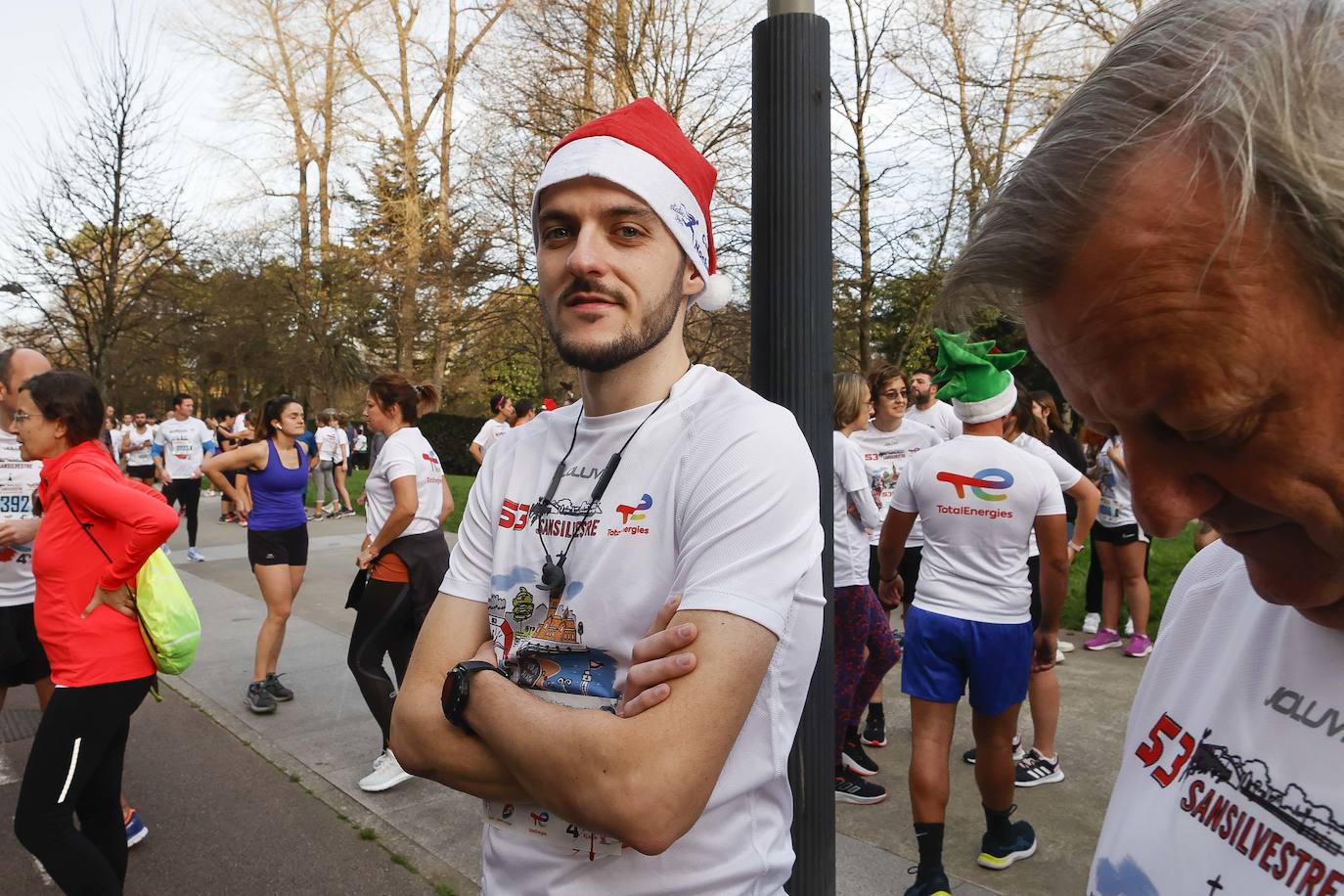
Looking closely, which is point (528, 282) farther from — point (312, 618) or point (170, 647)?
point (170, 647)

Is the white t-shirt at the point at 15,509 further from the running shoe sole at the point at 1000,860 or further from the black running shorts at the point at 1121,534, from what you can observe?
the black running shorts at the point at 1121,534

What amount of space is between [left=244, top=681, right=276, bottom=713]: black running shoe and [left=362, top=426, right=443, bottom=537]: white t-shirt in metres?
1.69

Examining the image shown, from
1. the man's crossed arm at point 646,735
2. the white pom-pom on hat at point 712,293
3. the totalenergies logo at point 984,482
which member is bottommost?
the man's crossed arm at point 646,735

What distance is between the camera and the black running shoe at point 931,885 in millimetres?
3562

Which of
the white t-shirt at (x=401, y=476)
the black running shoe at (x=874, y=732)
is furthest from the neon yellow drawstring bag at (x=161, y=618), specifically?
the black running shoe at (x=874, y=732)

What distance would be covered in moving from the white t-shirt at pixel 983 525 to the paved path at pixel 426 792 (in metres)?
1.12

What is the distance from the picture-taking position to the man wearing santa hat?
1.39 metres

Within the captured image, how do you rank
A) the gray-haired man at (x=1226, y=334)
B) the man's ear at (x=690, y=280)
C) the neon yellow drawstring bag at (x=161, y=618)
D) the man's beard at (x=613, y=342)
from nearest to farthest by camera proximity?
the gray-haired man at (x=1226, y=334) < the man's beard at (x=613, y=342) < the man's ear at (x=690, y=280) < the neon yellow drawstring bag at (x=161, y=618)

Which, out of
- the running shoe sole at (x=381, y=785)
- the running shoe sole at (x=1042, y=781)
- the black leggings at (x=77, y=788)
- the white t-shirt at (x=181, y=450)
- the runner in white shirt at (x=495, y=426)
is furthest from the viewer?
the white t-shirt at (x=181, y=450)

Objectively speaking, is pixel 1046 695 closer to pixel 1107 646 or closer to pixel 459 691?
pixel 1107 646

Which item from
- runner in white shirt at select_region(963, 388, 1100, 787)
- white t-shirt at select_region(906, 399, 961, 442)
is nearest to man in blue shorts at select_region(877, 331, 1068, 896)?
runner in white shirt at select_region(963, 388, 1100, 787)

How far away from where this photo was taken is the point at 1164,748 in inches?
36.9

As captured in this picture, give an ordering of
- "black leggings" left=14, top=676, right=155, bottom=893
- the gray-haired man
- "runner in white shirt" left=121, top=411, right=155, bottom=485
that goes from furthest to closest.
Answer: "runner in white shirt" left=121, top=411, right=155, bottom=485 < "black leggings" left=14, top=676, right=155, bottom=893 < the gray-haired man

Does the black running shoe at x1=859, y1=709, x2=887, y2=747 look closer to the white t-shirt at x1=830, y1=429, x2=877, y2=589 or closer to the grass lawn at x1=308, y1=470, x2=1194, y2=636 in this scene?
the white t-shirt at x1=830, y1=429, x2=877, y2=589
